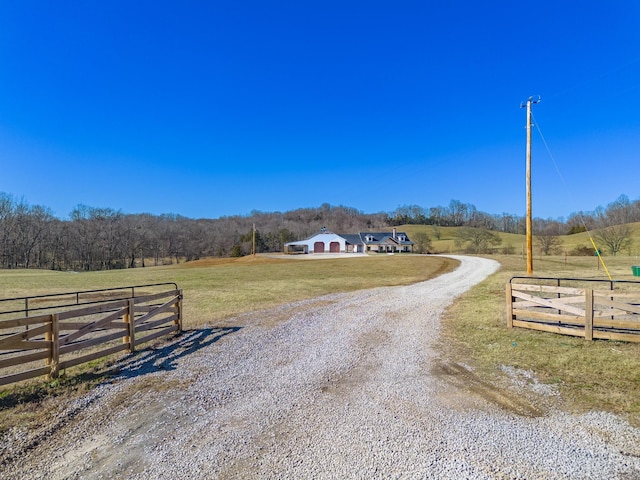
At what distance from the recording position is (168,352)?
26.9 ft

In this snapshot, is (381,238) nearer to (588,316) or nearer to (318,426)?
(588,316)

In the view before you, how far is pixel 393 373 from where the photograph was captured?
6496mm

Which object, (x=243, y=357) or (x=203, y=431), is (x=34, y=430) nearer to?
(x=203, y=431)

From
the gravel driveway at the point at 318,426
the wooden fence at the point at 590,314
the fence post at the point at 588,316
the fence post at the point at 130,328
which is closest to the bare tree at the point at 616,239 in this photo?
the wooden fence at the point at 590,314

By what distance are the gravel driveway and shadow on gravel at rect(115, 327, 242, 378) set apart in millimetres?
70

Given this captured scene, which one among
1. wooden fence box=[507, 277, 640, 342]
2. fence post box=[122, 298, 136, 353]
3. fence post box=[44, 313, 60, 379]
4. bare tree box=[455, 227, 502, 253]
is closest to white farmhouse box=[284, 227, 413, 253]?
bare tree box=[455, 227, 502, 253]

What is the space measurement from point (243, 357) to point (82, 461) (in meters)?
3.87

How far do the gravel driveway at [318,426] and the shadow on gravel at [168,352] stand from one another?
70 millimetres

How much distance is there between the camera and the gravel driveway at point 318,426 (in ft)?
12.3

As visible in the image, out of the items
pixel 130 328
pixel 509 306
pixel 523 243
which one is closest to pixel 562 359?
pixel 509 306

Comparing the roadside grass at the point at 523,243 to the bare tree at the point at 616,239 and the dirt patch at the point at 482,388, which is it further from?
the dirt patch at the point at 482,388

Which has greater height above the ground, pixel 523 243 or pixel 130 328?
pixel 523 243

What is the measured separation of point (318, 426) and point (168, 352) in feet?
16.7

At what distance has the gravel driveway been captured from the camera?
3.73 m
